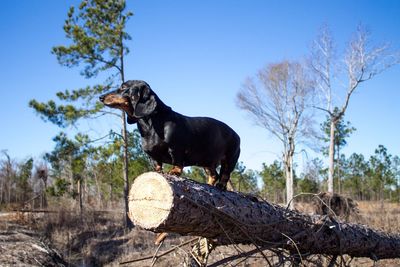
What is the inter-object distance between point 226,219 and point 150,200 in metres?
0.69

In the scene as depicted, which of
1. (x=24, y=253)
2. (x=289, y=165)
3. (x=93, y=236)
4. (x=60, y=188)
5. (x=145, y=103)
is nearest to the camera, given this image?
(x=145, y=103)

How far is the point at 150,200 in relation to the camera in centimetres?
298

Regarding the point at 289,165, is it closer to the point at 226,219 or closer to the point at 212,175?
the point at 212,175

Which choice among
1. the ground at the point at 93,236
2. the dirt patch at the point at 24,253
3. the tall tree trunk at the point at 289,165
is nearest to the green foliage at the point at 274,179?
the tall tree trunk at the point at 289,165

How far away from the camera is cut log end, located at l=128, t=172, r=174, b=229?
9.50 feet

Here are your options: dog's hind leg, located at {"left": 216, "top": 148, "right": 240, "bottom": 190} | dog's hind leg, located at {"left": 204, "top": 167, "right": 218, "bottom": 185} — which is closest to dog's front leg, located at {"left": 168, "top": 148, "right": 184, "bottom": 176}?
dog's hind leg, located at {"left": 204, "top": 167, "right": 218, "bottom": 185}

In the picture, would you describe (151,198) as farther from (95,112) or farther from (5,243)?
(95,112)

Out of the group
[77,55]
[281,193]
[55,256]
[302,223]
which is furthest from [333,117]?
[302,223]

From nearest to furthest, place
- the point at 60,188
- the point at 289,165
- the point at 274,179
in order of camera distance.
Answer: the point at 60,188
the point at 289,165
the point at 274,179

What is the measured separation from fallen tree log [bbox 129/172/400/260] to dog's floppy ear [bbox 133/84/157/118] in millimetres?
499

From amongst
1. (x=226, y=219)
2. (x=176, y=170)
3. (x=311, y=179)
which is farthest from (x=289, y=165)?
(x=176, y=170)

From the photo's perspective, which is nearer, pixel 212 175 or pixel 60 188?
pixel 212 175

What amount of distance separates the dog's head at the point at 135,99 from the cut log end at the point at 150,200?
53 centimetres

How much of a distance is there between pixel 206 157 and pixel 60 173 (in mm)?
24189
